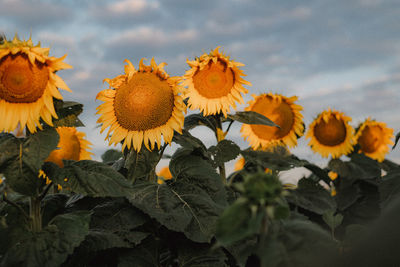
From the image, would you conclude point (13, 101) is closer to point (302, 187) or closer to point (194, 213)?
point (194, 213)

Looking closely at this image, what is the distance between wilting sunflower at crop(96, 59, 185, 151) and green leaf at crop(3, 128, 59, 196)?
0.66 meters

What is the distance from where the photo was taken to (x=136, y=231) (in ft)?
7.51

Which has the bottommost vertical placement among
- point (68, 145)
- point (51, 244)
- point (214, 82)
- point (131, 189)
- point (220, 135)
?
point (51, 244)

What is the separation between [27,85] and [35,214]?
0.66m

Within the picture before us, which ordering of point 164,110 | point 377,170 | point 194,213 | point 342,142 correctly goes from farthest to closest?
1. point 342,142
2. point 377,170
3. point 164,110
4. point 194,213

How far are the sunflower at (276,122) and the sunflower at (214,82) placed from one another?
2.98 ft

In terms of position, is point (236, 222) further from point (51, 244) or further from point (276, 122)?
point (276, 122)

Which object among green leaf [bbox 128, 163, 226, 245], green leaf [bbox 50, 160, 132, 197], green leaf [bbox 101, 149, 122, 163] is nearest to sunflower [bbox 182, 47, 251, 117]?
green leaf [bbox 128, 163, 226, 245]

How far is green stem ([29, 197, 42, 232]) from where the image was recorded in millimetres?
2119

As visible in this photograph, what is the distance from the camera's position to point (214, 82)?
139 inches

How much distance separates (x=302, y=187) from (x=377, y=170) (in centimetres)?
145

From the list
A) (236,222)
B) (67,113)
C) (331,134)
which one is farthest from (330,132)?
(236,222)

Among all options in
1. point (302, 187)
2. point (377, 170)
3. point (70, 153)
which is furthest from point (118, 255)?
point (377, 170)

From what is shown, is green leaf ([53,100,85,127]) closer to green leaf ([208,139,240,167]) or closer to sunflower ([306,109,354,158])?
green leaf ([208,139,240,167])
